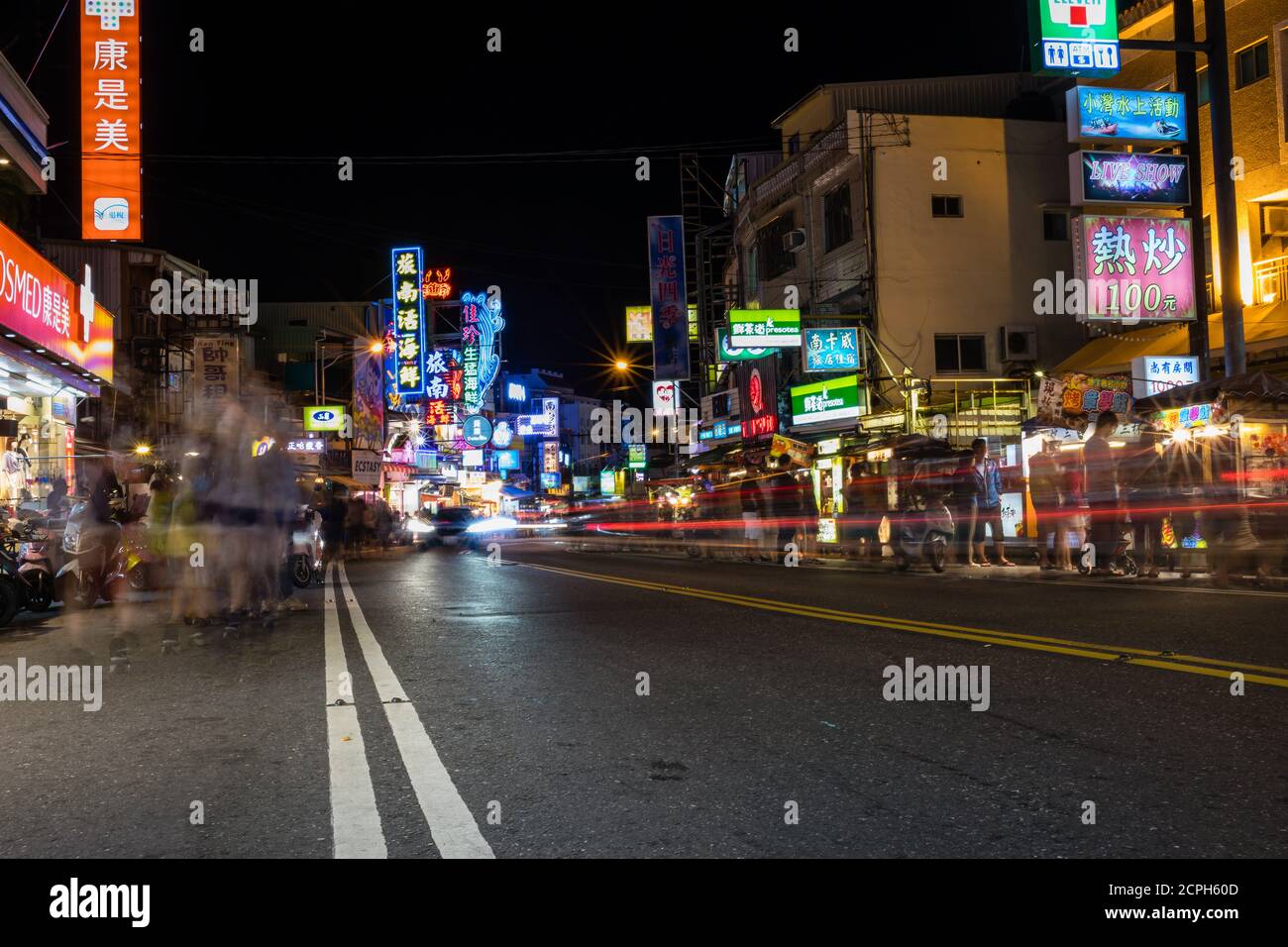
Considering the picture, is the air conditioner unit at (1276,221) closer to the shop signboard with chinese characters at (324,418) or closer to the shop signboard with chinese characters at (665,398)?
the shop signboard with chinese characters at (665,398)

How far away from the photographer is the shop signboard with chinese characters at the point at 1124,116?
71.6ft

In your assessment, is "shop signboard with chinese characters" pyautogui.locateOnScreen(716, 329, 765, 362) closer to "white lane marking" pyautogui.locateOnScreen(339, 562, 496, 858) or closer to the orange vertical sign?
the orange vertical sign

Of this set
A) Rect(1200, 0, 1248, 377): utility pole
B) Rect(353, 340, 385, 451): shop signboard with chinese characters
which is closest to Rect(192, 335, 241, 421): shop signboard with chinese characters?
Rect(353, 340, 385, 451): shop signboard with chinese characters

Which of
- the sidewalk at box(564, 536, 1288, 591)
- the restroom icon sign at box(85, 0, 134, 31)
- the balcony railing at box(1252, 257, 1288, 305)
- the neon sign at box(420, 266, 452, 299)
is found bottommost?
the sidewalk at box(564, 536, 1288, 591)

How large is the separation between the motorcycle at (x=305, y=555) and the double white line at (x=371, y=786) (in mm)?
10271

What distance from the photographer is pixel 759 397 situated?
39375mm

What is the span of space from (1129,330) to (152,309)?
1363 inches

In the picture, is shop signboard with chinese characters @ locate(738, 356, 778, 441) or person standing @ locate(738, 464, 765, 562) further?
shop signboard with chinese characters @ locate(738, 356, 778, 441)

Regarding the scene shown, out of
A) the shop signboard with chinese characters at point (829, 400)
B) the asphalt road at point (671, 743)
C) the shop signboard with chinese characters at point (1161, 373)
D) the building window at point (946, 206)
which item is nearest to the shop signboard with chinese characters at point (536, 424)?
the shop signboard with chinese characters at point (829, 400)

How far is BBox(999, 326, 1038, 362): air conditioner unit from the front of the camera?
98.3ft

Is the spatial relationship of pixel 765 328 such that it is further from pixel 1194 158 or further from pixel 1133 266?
pixel 1194 158

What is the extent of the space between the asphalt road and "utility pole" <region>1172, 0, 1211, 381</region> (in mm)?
11969
